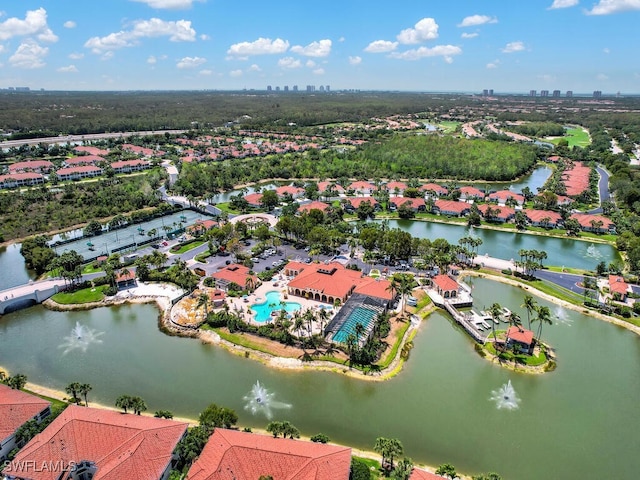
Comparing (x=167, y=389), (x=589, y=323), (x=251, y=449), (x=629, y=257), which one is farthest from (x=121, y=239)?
(x=629, y=257)

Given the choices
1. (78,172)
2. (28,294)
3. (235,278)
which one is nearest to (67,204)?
(78,172)

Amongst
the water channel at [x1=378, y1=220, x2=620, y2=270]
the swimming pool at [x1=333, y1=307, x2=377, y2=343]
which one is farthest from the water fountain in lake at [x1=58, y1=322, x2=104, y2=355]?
the water channel at [x1=378, y1=220, x2=620, y2=270]

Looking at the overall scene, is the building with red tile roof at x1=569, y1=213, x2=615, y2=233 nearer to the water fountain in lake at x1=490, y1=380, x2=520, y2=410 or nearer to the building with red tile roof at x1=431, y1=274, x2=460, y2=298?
the building with red tile roof at x1=431, y1=274, x2=460, y2=298

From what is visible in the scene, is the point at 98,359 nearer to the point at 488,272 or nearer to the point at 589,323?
the point at 488,272

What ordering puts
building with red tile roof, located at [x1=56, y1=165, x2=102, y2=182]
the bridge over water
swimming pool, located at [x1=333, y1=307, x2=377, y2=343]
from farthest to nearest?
building with red tile roof, located at [x1=56, y1=165, x2=102, y2=182] → the bridge over water → swimming pool, located at [x1=333, y1=307, x2=377, y2=343]

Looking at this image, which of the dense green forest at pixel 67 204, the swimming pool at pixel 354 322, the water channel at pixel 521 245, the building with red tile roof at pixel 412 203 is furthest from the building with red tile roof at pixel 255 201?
the swimming pool at pixel 354 322
